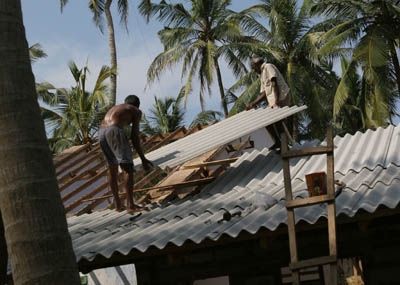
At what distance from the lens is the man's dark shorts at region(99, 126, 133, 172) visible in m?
8.47

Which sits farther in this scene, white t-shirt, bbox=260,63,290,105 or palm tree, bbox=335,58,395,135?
palm tree, bbox=335,58,395,135

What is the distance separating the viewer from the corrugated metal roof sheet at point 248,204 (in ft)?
22.4

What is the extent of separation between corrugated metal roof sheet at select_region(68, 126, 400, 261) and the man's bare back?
3.65 feet

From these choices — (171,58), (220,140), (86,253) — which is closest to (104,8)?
(171,58)

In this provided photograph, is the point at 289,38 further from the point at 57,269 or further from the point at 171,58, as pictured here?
the point at 57,269

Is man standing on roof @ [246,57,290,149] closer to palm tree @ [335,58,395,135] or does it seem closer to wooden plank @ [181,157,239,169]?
wooden plank @ [181,157,239,169]

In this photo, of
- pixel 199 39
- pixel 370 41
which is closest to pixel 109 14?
pixel 199 39

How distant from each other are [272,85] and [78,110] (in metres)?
15.3

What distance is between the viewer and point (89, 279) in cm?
1226

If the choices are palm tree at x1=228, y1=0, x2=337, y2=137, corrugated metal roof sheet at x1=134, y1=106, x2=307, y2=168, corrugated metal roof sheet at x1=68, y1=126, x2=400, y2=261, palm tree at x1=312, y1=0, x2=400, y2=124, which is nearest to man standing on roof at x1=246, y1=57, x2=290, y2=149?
corrugated metal roof sheet at x1=134, y1=106, x2=307, y2=168

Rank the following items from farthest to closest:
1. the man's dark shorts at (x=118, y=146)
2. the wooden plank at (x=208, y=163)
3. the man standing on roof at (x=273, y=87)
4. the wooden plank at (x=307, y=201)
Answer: the man standing on roof at (x=273, y=87), the wooden plank at (x=208, y=163), the man's dark shorts at (x=118, y=146), the wooden plank at (x=307, y=201)

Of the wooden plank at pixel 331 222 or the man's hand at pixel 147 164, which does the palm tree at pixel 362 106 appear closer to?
Answer: the man's hand at pixel 147 164

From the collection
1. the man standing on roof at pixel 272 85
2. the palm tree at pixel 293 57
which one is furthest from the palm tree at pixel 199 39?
the man standing on roof at pixel 272 85

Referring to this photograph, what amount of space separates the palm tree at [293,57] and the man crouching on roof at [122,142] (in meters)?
20.4
